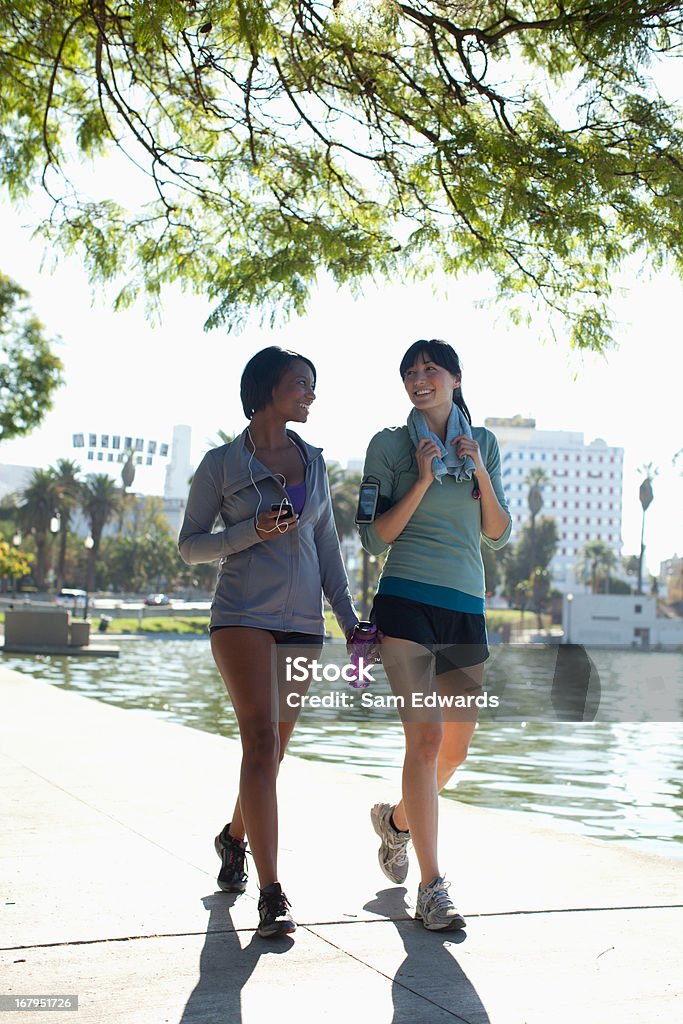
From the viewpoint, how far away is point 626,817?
750cm

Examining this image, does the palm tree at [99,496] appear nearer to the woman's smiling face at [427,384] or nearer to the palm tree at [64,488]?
the palm tree at [64,488]

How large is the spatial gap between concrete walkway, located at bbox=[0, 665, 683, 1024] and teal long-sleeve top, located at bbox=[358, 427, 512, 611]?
1.06 m


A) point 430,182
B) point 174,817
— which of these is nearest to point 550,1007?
point 174,817

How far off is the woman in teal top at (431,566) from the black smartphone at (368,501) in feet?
0.09

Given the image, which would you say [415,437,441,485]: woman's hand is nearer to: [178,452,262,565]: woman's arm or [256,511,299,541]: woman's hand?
[256,511,299,541]: woman's hand

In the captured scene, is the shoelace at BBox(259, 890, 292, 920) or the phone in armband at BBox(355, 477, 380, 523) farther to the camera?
the phone in armband at BBox(355, 477, 380, 523)

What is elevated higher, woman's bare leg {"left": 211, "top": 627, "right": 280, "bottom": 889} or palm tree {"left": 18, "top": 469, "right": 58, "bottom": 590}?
palm tree {"left": 18, "top": 469, "right": 58, "bottom": 590}

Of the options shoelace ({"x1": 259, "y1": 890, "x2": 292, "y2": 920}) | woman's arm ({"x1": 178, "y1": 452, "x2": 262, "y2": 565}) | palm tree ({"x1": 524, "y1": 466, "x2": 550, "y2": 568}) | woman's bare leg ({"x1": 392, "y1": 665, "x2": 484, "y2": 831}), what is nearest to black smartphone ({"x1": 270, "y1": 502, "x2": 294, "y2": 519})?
woman's arm ({"x1": 178, "y1": 452, "x2": 262, "y2": 565})

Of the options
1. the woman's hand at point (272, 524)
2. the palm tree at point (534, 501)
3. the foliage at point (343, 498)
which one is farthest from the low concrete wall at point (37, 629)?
the palm tree at point (534, 501)

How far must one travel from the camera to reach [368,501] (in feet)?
13.2

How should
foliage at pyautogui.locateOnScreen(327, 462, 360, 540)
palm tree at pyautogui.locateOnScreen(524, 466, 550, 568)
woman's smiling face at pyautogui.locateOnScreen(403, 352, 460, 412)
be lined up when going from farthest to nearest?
palm tree at pyautogui.locateOnScreen(524, 466, 550, 568) → foliage at pyautogui.locateOnScreen(327, 462, 360, 540) → woman's smiling face at pyautogui.locateOnScreen(403, 352, 460, 412)

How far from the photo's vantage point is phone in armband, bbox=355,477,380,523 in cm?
401

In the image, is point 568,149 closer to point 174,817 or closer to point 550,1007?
point 174,817

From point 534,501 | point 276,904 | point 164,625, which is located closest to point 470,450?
point 276,904
